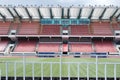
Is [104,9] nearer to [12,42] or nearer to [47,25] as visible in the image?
[47,25]

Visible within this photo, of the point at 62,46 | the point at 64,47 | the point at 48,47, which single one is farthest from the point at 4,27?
the point at 64,47

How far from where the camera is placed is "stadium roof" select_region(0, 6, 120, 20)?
4459cm

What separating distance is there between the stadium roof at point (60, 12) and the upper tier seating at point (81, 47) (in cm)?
490

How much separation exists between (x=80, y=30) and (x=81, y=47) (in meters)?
4.01

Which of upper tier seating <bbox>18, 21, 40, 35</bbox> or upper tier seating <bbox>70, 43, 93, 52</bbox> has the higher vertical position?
upper tier seating <bbox>18, 21, 40, 35</bbox>

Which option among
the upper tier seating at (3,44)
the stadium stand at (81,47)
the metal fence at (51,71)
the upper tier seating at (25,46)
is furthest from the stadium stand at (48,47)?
the metal fence at (51,71)

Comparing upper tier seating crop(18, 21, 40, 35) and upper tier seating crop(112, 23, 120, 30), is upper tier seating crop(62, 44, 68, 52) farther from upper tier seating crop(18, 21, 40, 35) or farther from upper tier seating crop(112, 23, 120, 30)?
upper tier seating crop(112, 23, 120, 30)

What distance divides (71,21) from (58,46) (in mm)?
6259

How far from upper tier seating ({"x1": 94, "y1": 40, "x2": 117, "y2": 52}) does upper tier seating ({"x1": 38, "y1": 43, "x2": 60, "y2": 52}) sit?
6.29m

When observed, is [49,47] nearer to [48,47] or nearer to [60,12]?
[48,47]

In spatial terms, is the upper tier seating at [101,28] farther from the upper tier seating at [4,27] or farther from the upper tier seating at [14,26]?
the upper tier seating at [4,27]

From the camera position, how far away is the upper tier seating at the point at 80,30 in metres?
48.4

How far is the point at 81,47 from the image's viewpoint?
46.8 meters

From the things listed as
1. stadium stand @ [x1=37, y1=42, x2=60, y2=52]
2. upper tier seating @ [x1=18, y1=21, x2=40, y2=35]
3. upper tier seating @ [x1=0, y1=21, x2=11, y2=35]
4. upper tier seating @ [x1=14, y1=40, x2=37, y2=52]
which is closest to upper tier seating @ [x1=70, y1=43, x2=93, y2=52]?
stadium stand @ [x1=37, y1=42, x2=60, y2=52]
